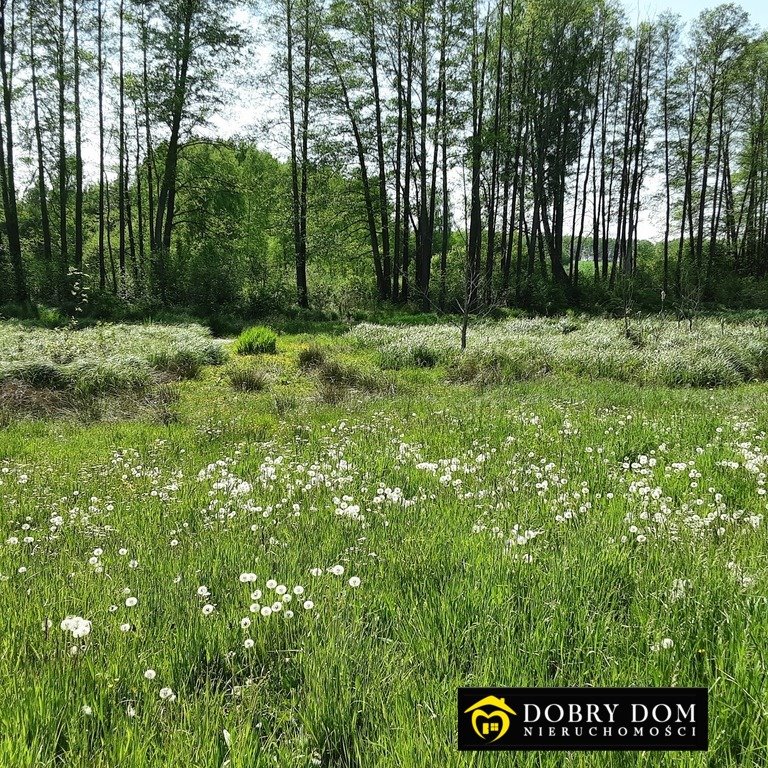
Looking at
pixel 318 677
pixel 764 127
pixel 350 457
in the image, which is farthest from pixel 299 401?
pixel 764 127

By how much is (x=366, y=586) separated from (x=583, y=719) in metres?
1.25

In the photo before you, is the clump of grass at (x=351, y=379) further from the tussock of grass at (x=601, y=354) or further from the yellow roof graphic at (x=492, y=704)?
the yellow roof graphic at (x=492, y=704)

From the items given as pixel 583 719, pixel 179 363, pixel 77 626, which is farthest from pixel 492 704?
pixel 179 363

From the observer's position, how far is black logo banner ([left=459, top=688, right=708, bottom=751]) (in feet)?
4.84

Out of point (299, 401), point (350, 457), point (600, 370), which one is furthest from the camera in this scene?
point (600, 370)

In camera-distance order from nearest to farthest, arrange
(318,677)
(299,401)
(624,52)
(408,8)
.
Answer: (318,677), (299,401), (408,8), (624,52)

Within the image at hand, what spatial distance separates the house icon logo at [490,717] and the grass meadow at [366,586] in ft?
0.26

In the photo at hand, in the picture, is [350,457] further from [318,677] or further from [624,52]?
[624,52]

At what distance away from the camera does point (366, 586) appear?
254 centimetres

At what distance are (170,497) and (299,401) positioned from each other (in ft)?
17.8

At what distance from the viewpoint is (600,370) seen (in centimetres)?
1226

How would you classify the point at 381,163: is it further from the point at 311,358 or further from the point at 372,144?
the point at 311,358

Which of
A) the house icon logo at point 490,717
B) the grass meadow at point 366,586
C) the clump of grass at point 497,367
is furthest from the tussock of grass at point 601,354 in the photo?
the house icon logo at point 490,717

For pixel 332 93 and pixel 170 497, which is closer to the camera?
pixel 170 497
